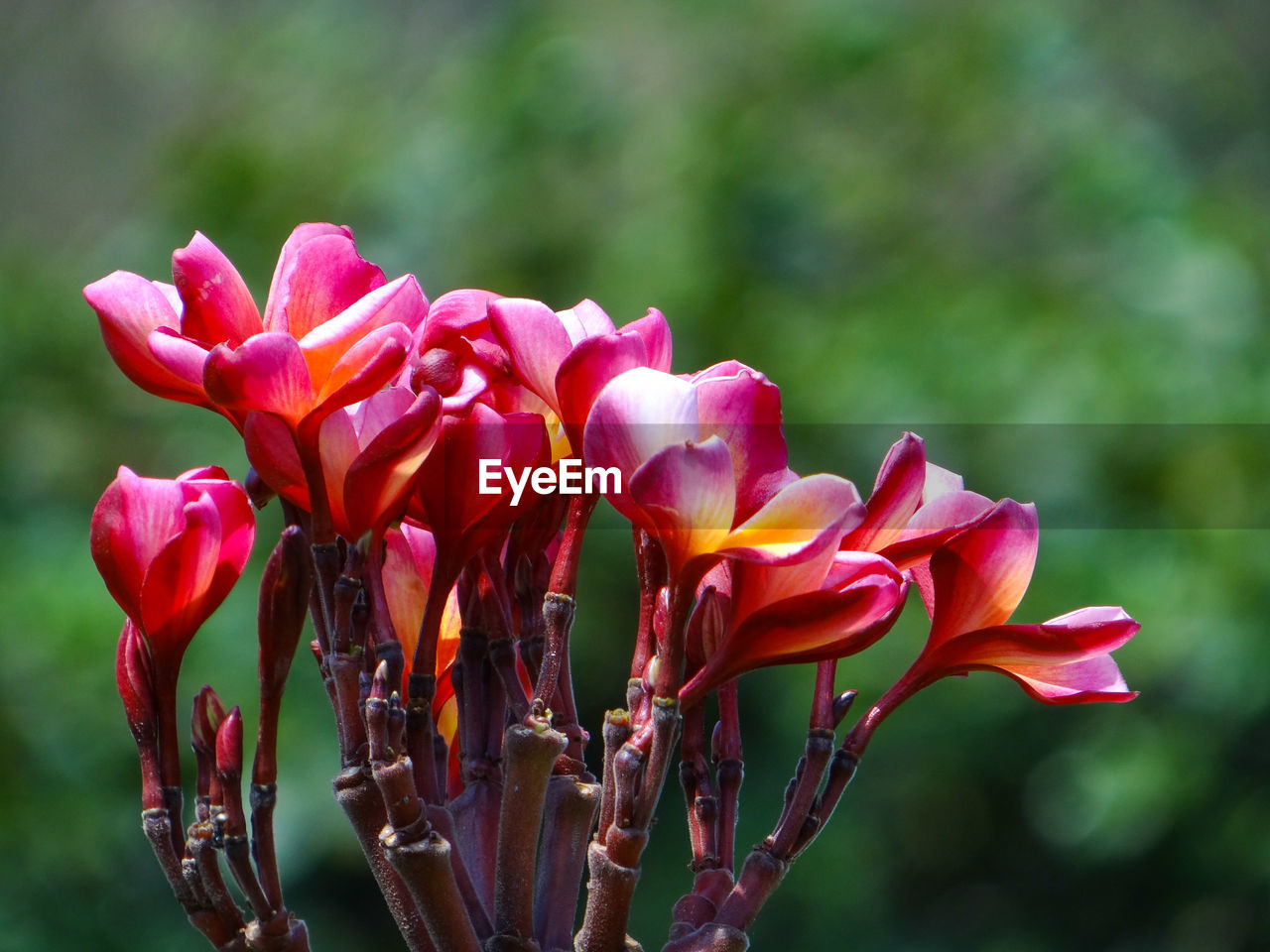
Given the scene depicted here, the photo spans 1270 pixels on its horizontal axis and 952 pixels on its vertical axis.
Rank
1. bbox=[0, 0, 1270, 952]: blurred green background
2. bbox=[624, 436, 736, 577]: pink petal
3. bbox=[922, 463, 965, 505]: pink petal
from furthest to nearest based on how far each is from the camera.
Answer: bbox=[0, 0, 1270, 952]: blurred green background → bbox=[922, 463, 965, 505]: pink petal → bbox=[624, 436, 736, 577]: pink petal

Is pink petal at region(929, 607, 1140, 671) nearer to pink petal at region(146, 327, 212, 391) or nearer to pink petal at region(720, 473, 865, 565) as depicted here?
pink petal at region(720, 473, 865, 565)

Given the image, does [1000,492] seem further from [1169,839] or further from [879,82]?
[879,82]

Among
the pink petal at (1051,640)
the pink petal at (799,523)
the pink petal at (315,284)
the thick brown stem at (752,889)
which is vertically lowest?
the thick brown stem at (752,889)

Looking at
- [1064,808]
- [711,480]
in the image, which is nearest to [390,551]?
[711,480]

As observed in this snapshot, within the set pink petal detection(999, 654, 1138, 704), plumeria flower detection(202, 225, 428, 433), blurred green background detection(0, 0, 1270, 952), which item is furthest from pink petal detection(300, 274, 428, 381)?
blurred green background detection(0, 0, 1270, 952)

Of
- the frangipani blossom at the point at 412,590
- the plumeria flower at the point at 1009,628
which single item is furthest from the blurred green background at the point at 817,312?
the plumeria flower at the point at 1009,628

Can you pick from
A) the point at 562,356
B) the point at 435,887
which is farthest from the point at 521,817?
the point at 562,356

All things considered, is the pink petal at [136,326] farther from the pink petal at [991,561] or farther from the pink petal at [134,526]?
the pink petal at [991,561]
